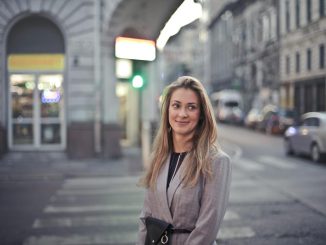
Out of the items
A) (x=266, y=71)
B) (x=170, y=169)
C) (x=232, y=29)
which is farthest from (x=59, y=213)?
(x=232, y=29)

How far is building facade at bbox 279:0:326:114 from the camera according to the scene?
34.6 m

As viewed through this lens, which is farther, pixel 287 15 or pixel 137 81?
pixel 287 15

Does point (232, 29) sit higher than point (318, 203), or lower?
higher

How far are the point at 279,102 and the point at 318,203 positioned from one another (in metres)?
35.5

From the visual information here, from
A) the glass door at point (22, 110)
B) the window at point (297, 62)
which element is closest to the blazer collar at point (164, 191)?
the glass door at point (22, 110)

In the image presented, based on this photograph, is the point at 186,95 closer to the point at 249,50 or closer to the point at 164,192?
the point at 164,192

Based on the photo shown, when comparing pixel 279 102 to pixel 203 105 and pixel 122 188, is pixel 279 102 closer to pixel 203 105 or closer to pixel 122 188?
pixel 122 188

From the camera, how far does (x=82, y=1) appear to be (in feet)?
54.0

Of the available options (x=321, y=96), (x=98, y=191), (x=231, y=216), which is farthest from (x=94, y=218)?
(x=321, y=96)

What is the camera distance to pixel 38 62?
1672cm

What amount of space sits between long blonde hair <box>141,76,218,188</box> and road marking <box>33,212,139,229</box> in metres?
4.38

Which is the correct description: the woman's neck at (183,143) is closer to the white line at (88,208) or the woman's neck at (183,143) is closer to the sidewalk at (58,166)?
the white line at (88,208)

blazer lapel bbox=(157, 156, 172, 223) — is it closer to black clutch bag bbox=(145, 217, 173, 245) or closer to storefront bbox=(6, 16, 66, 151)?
black clutch bag bbox=(145, 217, 173, 245)

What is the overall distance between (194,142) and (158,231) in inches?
21.9
